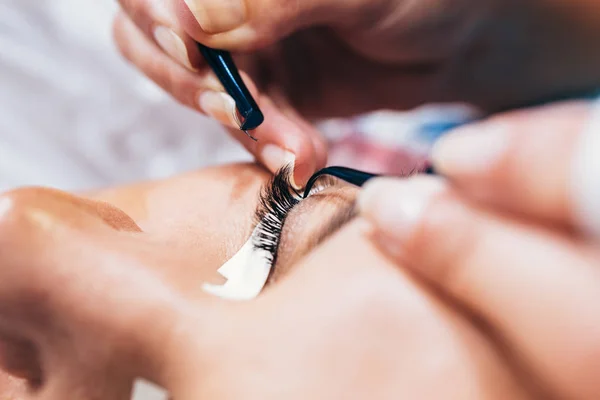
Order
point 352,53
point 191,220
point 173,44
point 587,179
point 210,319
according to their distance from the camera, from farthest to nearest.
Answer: point 352,53 < point 173,44 < point 191,220 < point 210,319 < point 587,179

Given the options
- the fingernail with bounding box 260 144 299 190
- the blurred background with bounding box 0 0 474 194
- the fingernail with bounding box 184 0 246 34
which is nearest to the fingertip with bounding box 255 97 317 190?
the fingernail with bounding box 260 144 299 190

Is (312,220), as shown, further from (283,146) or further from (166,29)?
(166,29)

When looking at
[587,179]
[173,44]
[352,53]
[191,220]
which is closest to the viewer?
[587,179]

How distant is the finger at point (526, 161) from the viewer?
0.84 ft

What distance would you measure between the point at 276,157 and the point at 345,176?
114mm

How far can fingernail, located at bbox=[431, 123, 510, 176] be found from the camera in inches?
10.6

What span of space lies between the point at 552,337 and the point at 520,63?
59 cm

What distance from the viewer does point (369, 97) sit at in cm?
88

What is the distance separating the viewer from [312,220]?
1.49 feet

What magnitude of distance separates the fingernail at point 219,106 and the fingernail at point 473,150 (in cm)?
32

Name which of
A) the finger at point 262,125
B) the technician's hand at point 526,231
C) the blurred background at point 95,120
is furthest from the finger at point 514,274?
the blurred background at point 95,120

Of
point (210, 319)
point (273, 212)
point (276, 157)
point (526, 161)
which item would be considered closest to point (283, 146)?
point (276, 157)

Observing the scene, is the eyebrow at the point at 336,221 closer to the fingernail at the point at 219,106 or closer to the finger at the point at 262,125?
the finger at the point at 262,125

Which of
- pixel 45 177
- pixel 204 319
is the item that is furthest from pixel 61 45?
pixel 204 319
